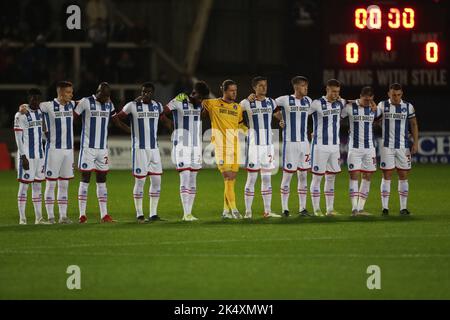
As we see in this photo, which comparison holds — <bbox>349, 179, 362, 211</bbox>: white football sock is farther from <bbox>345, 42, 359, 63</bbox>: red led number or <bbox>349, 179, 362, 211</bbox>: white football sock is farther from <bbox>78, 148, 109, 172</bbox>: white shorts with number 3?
<bbox>345, 42, 359, 63</bbox>: red led number

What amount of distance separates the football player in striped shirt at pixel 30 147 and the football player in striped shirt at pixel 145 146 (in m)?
1.23

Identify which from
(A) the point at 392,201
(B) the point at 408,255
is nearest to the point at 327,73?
(A) the point at 392,201

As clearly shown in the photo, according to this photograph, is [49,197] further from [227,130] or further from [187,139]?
[227,130]

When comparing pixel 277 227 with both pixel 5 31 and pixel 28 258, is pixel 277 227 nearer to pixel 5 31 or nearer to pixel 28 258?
pixel 28 258

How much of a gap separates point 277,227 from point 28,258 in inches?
159

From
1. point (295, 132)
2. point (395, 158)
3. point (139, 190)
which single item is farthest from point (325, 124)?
point (139, 190)

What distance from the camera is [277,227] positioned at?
1505cm

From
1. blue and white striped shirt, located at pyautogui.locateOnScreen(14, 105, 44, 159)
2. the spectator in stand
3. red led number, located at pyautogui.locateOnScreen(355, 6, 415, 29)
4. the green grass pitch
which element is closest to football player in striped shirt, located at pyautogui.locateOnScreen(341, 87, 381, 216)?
the green grass pitch

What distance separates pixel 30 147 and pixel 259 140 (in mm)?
3414

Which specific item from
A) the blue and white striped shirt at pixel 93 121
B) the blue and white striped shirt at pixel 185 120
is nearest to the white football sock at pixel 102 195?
the blue and white striped shirt at pixel 93 121

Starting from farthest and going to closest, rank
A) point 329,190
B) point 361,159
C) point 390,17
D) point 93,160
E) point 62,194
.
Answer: point 390,17 → point 361,159 → point 329,190 → point 93,160 → point 62,194

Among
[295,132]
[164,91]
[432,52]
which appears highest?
[432,52]

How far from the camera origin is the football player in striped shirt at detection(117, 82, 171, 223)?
1570cm

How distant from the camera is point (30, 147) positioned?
616 inches
